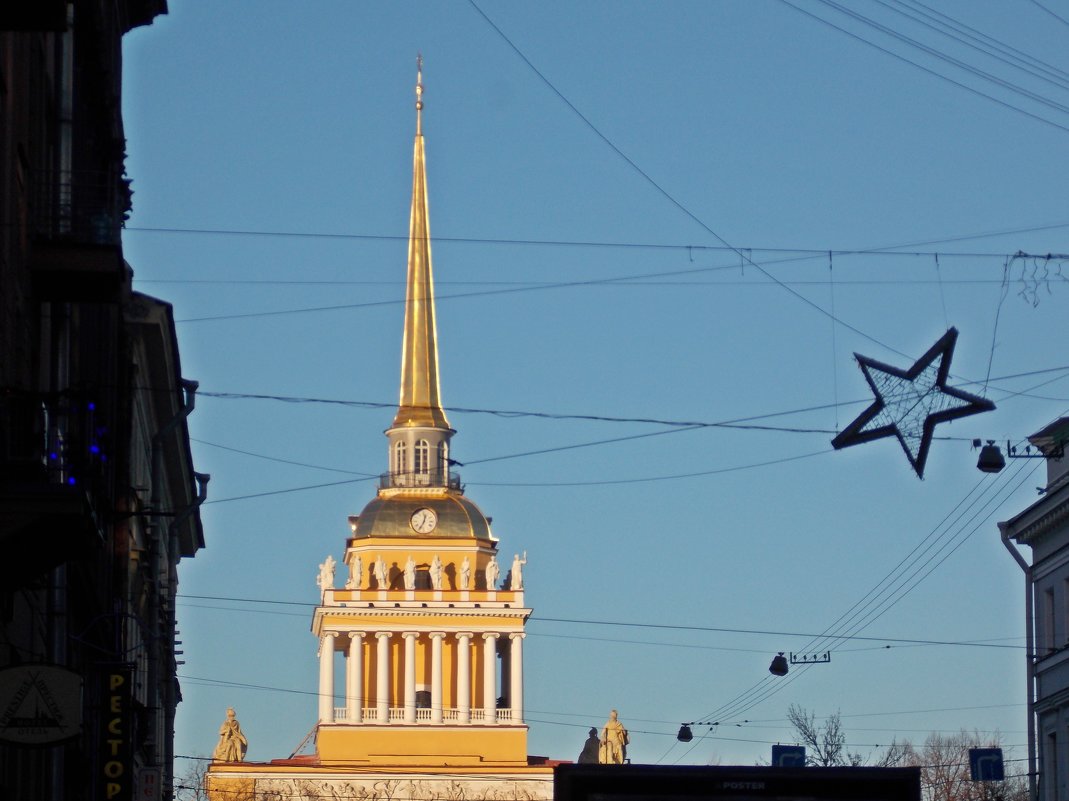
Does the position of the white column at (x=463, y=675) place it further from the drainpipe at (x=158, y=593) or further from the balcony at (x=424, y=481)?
the drainpipe at (x=158, y=593)

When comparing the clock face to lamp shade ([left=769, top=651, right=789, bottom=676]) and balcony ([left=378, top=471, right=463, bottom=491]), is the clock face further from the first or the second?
lamp shade ([left=769, top=651, right=789, bottom=676])

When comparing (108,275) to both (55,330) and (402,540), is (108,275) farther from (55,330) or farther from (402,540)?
(402,540)

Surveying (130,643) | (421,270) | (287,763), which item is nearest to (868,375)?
(130,643)

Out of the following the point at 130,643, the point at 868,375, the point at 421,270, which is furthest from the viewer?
the point at 421,270

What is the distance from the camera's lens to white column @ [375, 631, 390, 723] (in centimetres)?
9525

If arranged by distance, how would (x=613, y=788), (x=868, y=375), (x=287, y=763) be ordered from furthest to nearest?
(x=287, y=763) < (x=868, y=375) < (x=613, y=788)

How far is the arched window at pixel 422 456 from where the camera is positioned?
320 ft

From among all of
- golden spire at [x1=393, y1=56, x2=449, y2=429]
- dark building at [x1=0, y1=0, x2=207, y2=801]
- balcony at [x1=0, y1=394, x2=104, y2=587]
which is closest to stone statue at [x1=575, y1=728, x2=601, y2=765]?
golden spire at [x1=393, y1=56, x2=449, y2=429]

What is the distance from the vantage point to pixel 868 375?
19.9 m

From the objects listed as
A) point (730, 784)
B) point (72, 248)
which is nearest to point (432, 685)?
point (72, 248)

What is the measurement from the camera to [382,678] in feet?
313

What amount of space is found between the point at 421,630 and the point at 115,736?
71.7 metres

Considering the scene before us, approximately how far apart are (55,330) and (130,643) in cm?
1472

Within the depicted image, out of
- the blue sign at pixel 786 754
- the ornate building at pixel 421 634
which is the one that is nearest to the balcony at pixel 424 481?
the ornate building at pixel 421 634
